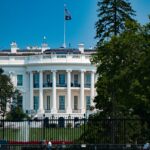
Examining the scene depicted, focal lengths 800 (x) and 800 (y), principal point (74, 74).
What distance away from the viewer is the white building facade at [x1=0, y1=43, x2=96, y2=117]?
4749 inches

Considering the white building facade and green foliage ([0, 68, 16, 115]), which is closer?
green foliage ([0, 68, 16, 115])

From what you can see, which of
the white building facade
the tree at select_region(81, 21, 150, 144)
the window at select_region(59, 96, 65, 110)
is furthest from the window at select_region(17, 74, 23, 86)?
the tree at select_region(81, 21, 150, 144)

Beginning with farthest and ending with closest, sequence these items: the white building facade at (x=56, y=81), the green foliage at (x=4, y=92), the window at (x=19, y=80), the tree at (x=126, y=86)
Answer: the window at (x=19, y=80) → the white building facade at (x=56, y=81) → the green foliage at (x=4, y=92) → the tree at (x=126, y=86)

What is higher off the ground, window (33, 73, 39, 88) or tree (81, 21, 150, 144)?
window (33, 73, 39, 88)

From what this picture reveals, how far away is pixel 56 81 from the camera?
122 m

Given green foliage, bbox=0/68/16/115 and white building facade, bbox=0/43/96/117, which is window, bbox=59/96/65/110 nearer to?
white building facade, bbox=0/43/96/117

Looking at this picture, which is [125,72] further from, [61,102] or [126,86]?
[61,102]

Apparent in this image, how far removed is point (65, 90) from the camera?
121m

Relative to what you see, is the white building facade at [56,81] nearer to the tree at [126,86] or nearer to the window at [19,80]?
the window at [19,80]

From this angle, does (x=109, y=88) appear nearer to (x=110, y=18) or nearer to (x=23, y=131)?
(x=23, y=131)

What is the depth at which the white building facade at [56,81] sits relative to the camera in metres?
121

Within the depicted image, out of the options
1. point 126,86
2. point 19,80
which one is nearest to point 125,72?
point 126,86

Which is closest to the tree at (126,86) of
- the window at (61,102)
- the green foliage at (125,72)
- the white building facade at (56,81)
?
the green foliage at (125,72)

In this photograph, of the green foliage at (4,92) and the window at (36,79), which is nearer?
the green foliage at (4,92)
